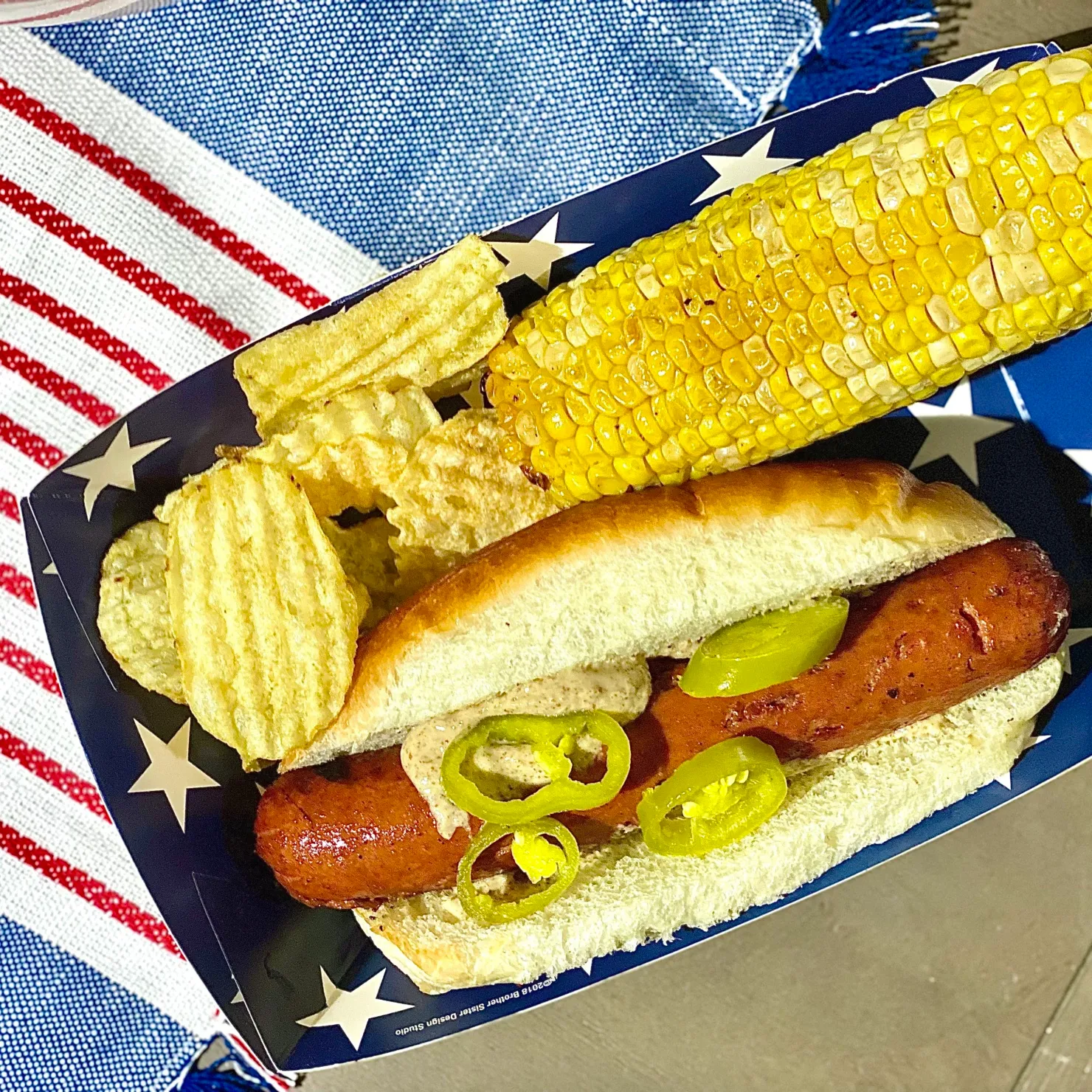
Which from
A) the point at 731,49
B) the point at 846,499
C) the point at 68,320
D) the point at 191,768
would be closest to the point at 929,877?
the point at 846,499

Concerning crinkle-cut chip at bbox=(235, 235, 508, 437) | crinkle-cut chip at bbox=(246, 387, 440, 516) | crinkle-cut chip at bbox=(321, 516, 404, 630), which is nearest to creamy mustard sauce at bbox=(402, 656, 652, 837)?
crinkle-cut chip at bbox=(321, 516, 404, 630)

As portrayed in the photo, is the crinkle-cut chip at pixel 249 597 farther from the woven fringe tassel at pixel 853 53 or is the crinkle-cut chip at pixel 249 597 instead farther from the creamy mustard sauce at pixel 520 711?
the woven fringe tassel at pixel 853 53

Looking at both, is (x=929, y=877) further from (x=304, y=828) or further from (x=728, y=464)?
(x=304, y=828)

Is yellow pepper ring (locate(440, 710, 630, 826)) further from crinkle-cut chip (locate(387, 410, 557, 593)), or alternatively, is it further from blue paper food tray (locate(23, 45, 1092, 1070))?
blue paper food tray (locate(23, 45, 1092, 1070))

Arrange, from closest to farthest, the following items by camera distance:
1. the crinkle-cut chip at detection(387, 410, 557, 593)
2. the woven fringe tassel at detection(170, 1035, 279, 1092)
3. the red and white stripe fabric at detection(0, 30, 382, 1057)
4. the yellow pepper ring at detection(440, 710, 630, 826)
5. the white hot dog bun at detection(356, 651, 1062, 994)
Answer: the yellow pepper ring at detection(440, 710, 630, 826)
the crinkle-cut chip at detection(387, 410, 557, 593)
the white hot dog bun at detection(356, 651, 1062, 994)
the red and white stripe fabric at detection(0, 30, 382, 1057)
the woven fringe tassel at detection(170, 1035, 279, 1092)

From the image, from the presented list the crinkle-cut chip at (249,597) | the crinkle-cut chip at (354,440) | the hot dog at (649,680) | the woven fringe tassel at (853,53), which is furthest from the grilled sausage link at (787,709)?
the woven fringe tassel at (853,53)

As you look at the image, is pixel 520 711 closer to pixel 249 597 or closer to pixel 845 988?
pixel 249 597
